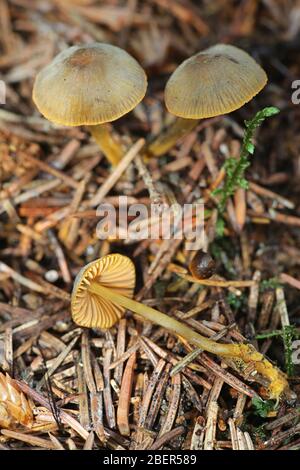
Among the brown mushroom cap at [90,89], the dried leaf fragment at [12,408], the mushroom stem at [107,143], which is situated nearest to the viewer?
the dried leaf fragment at [12,408]

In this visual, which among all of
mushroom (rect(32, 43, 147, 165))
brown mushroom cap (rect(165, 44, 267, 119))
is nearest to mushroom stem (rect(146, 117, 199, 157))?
brown mushroom cap (rect(165, 44, 267, 119))

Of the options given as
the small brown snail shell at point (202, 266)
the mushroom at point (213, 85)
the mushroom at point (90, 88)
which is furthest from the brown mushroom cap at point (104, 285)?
the mushroom at point (213, 85)

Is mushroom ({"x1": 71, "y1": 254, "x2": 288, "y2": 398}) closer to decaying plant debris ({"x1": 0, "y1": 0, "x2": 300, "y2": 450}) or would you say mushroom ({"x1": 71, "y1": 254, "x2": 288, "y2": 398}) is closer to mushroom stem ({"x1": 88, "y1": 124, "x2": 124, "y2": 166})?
decaying plant debris ({"x1": 0, "y1": 0, "x2": 300, "y2": 450})

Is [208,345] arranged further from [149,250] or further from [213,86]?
[213,86]

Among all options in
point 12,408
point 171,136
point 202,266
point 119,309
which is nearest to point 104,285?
point 119,309

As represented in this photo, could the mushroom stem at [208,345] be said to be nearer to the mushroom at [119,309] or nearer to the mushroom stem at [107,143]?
the mushroom at [119,309]
